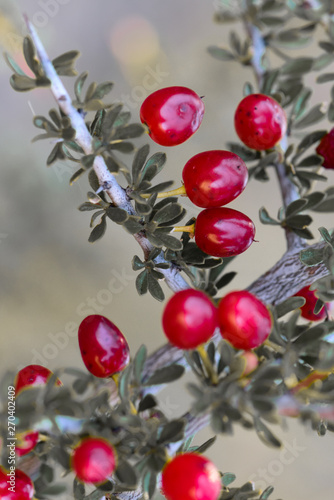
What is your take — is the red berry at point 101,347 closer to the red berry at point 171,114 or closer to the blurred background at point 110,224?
the red berry at point 171,114

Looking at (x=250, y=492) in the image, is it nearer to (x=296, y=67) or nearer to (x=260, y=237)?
(x=296, y=67)

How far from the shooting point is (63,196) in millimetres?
1203

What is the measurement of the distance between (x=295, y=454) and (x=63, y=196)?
85 centimetres

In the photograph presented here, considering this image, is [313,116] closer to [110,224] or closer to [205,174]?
[205,174]

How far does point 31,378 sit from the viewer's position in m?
0.49

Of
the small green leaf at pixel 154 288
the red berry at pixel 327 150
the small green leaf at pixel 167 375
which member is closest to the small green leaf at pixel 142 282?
the small green leaf at pixel 154 288

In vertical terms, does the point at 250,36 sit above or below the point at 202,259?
above

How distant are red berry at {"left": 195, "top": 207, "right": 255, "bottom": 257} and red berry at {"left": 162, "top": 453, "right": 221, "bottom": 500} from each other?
8.3 inches

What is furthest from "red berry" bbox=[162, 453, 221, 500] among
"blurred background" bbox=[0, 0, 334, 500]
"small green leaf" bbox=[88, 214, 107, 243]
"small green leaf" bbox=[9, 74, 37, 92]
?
"blurred background" bbox=[0, 0, 334, 500]

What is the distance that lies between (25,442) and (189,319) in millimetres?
192

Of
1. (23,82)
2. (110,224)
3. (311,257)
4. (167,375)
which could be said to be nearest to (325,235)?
(311,257)

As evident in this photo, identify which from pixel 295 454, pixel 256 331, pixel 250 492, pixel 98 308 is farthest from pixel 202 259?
pixel 295 454

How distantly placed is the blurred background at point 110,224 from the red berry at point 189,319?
30.5 inches

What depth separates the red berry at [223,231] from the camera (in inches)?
19.6
